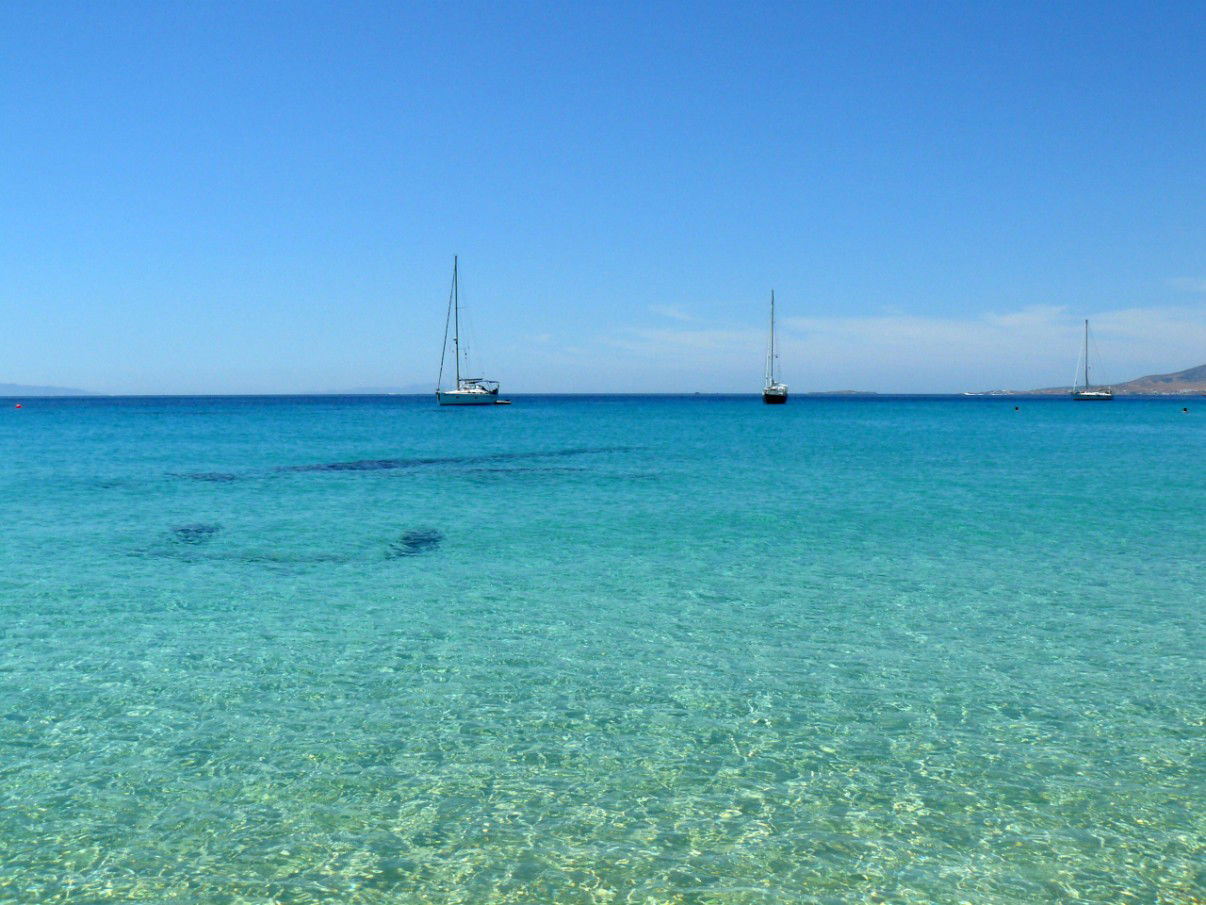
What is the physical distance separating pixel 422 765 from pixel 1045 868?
542 cm

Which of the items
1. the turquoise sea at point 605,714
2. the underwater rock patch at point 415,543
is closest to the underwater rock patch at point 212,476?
the turquoise sea at point 605,714

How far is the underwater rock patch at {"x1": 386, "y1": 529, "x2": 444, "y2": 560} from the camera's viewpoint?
1991 cm

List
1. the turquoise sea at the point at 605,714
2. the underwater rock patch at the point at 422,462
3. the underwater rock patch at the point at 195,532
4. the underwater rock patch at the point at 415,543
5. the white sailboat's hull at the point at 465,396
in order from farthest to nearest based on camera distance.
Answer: the white sailboat's hull at the point at 465,396
the underwater rock patch at the point at 422,462
the underwater rock patch at the point at 195,532
the underwater rock patch at the point at 415,543
the turquoise sea at the point at 605,714

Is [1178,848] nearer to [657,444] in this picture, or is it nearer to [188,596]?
[188,596]

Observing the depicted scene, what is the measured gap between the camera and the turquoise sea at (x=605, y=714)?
6.48 m

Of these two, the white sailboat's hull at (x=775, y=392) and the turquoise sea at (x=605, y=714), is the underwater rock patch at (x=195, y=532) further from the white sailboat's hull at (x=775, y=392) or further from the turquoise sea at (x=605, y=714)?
the white sailboat's hull at (x=775, y=392)

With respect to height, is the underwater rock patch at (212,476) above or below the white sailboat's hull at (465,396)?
below

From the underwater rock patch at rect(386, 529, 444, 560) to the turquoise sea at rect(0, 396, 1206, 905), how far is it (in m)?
0.13

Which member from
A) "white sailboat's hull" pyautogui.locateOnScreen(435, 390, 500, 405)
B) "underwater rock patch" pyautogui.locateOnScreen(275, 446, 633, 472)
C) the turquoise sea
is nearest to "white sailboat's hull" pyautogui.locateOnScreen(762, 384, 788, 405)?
"white sailboat's hull" pyautogui.locateOnScreen(435, 390, 500, 405)

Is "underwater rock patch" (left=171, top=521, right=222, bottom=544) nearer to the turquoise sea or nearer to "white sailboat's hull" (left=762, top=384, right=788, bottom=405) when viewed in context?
the turquoise sea

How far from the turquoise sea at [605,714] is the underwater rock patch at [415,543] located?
13cm

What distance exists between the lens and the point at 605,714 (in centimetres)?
952

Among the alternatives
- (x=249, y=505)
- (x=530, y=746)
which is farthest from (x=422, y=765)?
(x=249, y=505)

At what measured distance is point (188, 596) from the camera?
1543cm
